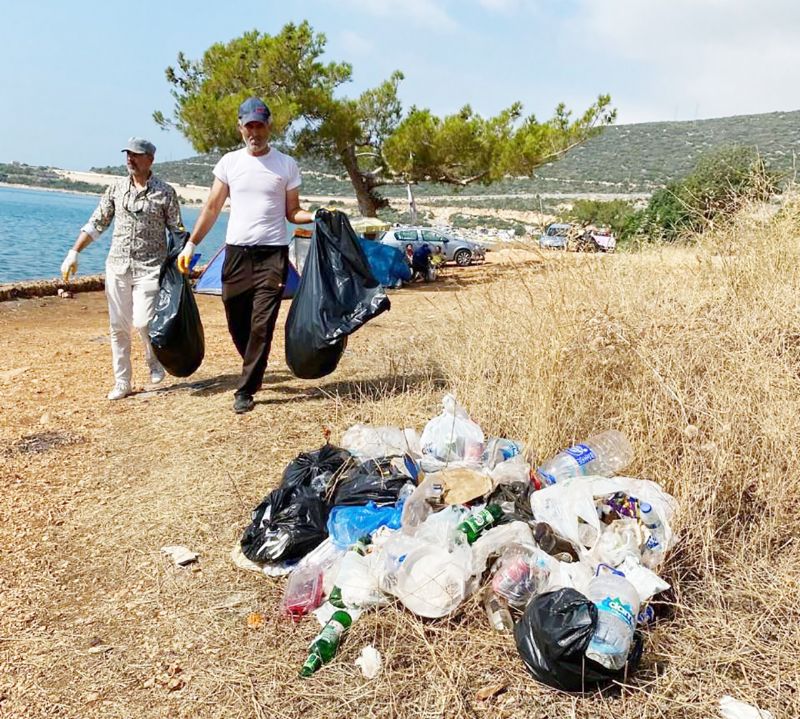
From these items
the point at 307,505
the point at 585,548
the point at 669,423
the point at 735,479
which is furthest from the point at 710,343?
the point at 307,505

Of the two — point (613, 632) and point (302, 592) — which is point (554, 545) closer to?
point (613, 632)

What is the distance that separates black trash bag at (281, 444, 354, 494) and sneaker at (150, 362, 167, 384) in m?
2.26

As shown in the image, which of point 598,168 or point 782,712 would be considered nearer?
point 782,712

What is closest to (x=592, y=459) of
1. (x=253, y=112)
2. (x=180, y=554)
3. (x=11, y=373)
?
(x=180, y=554)

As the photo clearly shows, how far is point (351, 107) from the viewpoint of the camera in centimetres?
1410

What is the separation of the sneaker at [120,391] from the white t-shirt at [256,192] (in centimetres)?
130

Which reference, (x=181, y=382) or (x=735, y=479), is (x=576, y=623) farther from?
(x=181, y=382)

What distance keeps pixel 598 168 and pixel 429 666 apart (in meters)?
61.0

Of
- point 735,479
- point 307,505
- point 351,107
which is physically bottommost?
point 307,505

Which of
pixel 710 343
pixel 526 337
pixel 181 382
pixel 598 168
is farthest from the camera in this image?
pixel 598 168

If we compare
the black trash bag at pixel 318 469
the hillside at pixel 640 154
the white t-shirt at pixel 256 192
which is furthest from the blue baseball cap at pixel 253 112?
the hillside at pixel 640 154

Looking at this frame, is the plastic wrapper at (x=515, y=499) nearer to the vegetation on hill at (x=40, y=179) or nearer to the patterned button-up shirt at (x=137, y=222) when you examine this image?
the patterned button-up shirt at (x=137, y=222)

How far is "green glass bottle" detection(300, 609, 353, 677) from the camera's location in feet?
6.40

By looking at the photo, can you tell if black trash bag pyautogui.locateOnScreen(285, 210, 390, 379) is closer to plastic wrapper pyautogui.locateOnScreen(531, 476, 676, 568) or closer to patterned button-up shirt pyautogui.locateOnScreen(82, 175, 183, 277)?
patterned button-up shirt pyautogui.locateOnScreen(82, 175, 183, 277)
